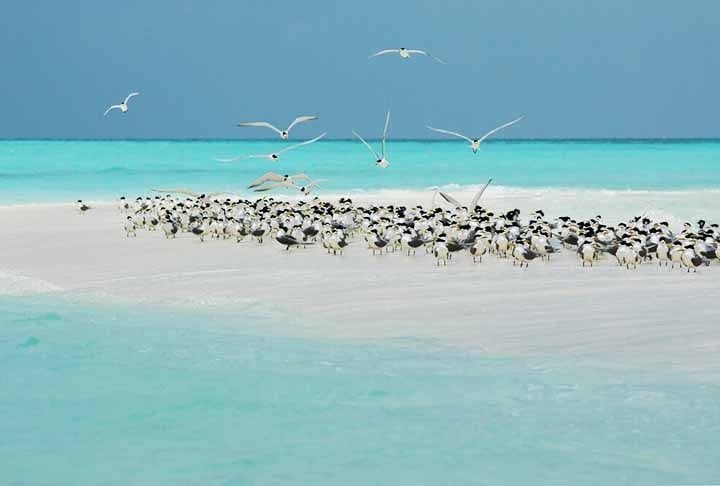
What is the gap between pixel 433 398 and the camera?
7.86 meters

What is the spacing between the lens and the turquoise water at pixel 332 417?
6402 millimetres

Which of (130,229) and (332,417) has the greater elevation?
(130,229)

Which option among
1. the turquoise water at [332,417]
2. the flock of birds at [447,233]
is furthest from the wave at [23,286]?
the flock of birds at [447,233]

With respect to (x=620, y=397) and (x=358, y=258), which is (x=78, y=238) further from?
(x=620, y=397)

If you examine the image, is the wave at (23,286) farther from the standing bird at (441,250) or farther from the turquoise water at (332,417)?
the standing bird at (441,250)

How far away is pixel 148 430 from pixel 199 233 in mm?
12349

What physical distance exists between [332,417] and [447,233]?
892 cm

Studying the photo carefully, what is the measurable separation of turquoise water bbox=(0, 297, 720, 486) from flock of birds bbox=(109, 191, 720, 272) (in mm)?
5873

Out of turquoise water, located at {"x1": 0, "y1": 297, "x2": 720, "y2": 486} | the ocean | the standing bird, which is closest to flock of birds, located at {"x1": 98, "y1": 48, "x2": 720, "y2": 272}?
the standing bird

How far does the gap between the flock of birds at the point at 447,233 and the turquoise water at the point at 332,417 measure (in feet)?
19.3

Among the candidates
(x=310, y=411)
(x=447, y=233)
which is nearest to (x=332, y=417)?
(x=310, y=411)

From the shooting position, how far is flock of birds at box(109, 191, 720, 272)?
14.8m

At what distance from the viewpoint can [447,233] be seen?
16.2 meters

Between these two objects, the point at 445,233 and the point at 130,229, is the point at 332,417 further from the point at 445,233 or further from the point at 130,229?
Answer: the point at 130,229
